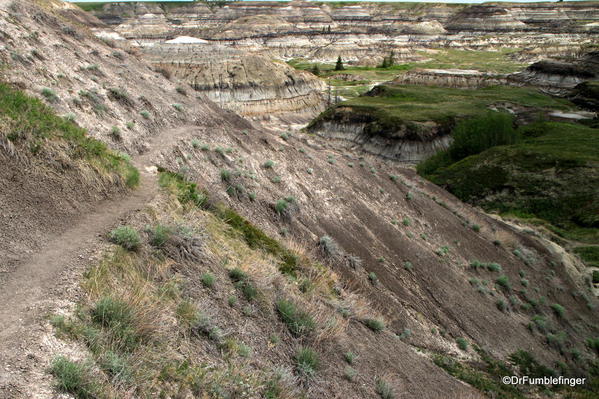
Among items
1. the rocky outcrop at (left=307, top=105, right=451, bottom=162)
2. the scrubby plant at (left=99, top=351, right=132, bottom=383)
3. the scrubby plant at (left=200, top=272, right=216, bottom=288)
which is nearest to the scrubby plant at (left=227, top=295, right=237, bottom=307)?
the scrubby plant at (left=200, top=272, right=216, bottom=288)

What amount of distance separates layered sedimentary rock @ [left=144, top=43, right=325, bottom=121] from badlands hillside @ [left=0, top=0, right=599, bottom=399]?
146 ft

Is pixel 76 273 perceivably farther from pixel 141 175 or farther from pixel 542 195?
pixel 542 195

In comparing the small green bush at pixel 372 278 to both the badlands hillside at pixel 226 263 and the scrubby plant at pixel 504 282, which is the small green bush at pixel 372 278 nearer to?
the badlands hillside at pixel 226 263

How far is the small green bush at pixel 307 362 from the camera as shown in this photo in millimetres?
8094

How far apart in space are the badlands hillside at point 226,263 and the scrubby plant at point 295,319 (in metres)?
0.04

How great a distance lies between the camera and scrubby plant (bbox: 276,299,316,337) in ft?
29.4

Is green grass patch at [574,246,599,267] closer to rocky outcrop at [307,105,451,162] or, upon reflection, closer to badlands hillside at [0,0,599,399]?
badlands hillside at [0,0,599,399]

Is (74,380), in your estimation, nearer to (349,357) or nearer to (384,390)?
(349,357)

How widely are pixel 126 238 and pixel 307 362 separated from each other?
4.00 metres

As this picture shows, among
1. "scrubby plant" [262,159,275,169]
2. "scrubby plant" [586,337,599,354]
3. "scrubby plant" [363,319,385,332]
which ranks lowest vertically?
"scrubby plant" [586,337,599,354]

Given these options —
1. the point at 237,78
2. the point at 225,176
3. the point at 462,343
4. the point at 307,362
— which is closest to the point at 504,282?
the point at 462,343

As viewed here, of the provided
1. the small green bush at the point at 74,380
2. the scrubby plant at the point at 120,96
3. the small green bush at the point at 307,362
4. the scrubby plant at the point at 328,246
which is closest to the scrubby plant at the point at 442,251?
the scrubby plant at the point at 328,246

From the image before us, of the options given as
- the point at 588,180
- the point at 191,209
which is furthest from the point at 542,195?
the point at 191,209

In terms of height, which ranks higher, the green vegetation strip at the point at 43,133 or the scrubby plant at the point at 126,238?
the green vegetation strip at the point at 43,133
